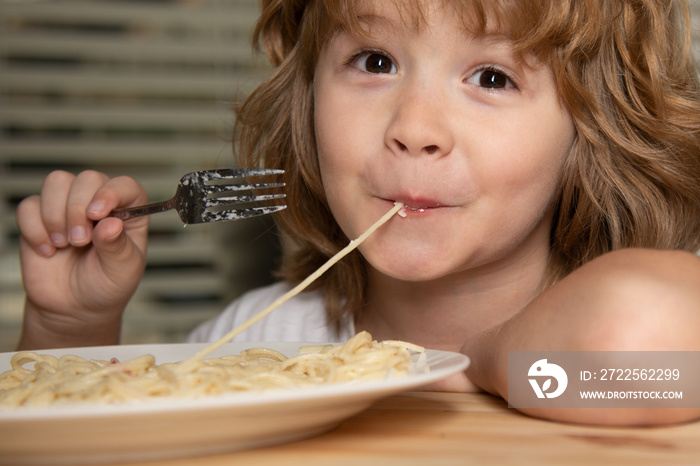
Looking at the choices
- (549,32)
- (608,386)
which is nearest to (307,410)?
(608,386)

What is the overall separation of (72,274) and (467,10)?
2.80 feet

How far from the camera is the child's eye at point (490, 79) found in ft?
3.54

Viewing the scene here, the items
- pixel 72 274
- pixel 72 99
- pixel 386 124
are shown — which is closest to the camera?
pixel 386 124

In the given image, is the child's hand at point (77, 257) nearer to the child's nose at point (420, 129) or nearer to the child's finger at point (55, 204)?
the child's finger at point (55, 204)

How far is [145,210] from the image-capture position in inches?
41.6

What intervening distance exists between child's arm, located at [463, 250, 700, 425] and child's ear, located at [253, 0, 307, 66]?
799mm

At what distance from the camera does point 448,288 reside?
135cm

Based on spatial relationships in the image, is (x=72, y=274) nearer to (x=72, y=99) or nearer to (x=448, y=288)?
(x=448, y=288)

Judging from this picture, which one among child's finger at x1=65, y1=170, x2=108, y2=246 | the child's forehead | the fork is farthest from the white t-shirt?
the child's forehead

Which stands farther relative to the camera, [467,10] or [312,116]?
[312,116]

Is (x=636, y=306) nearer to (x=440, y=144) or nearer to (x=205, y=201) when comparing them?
(x=440, y=144)

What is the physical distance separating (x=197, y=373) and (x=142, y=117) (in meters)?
2.96

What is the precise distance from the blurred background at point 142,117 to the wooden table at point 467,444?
248cm

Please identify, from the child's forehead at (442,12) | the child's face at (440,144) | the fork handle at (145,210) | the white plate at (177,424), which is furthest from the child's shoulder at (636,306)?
the fork handle at (145,210)
